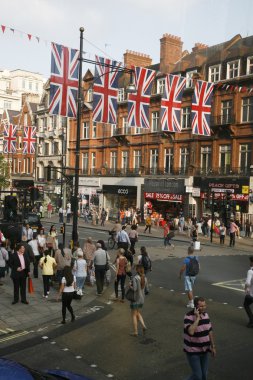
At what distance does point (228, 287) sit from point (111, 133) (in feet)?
115

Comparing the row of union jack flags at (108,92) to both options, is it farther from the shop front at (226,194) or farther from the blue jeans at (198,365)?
the blue jeans at (198,365)

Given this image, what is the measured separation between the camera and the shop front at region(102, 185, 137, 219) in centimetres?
4550

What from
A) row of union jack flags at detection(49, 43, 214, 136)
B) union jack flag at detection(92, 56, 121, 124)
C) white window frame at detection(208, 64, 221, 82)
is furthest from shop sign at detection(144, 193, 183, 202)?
union jack flag at detection(92, 56, 121, 124)

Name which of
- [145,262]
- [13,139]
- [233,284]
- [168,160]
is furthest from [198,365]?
[13,139]

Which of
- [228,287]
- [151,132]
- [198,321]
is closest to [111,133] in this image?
[151,132]

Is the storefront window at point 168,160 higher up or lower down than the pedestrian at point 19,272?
higher up

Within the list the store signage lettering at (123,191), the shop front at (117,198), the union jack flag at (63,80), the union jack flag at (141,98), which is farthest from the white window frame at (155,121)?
the union jack flag at (63,80)

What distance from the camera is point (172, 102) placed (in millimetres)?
24953

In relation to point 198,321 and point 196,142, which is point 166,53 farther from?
point 198,321

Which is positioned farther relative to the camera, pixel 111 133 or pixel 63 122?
pixel 63 122

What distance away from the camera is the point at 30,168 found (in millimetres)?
64500

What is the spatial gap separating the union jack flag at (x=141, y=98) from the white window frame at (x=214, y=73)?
17260 millimetres

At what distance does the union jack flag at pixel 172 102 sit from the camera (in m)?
24.5

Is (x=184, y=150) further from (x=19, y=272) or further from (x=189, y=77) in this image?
(x=19, y=272)
